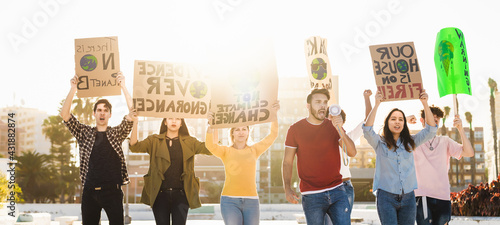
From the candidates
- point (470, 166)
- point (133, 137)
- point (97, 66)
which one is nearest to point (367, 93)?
point (133, 137)

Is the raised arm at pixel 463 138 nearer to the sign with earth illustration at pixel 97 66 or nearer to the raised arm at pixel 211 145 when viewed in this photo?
the raised arm at pixel 211 145

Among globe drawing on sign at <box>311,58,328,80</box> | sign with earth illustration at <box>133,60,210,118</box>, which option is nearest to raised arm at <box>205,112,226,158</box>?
sign with earth illustration at <box>133,60,210,118</box>

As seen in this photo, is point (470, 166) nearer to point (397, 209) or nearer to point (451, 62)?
point (451, 62)

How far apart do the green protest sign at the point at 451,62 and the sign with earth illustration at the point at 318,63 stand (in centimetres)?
162

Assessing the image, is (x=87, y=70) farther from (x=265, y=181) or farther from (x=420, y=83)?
(x=265, y=181)

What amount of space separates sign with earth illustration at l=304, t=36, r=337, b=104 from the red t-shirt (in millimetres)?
2473

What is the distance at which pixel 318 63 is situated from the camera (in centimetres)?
1006

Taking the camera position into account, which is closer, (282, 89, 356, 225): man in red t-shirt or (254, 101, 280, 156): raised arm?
(282, 89, 356, 225): man in red t-shirt

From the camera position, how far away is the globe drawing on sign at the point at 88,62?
8.71 metres

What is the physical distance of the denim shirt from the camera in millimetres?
7609

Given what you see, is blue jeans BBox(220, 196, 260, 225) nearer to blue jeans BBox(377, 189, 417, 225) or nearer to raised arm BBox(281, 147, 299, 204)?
raised arm BBox(281, 147, 299, 204)

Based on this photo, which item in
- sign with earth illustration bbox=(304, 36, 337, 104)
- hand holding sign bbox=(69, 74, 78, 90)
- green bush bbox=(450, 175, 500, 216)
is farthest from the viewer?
green bush bbox=(450, 175, 500, 216)

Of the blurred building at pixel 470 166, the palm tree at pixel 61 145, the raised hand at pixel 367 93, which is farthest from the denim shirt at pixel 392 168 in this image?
the blurred building at pixel 470 166

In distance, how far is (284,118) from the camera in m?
120
